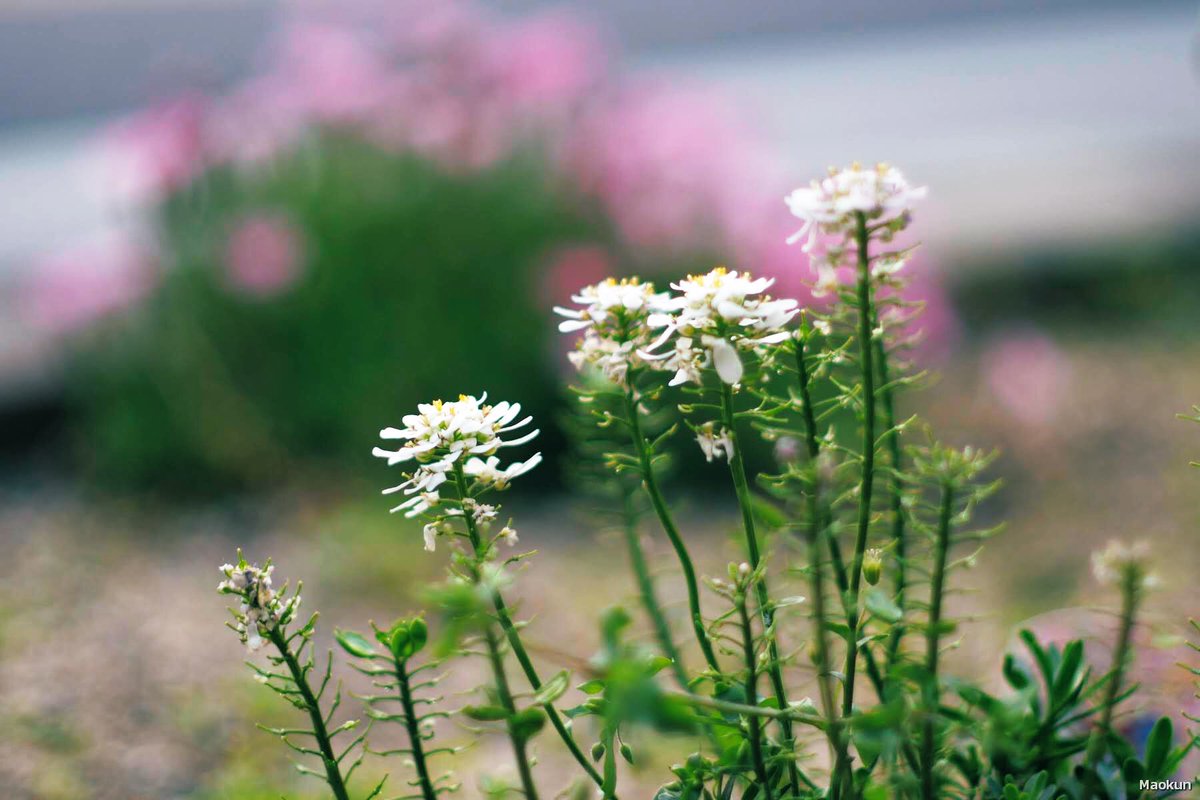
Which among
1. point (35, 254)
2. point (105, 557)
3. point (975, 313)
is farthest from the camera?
point (35, 254)

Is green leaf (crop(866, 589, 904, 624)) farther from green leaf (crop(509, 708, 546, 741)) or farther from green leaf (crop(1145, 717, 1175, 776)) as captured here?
green leaf (crop(1145, 717, 1175, 776))

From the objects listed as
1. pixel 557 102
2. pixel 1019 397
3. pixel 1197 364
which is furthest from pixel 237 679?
pixel 1197 364

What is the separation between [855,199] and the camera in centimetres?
83

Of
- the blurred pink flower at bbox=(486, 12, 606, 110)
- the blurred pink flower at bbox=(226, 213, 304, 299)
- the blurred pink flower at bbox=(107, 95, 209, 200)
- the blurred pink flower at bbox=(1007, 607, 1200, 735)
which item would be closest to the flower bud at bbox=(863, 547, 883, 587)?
the blurred pink flower at bbox=(1007, 607, 1200, 735)

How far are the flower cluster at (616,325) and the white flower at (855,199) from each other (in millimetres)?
143

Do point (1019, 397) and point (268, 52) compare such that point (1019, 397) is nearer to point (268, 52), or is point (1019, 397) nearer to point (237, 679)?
point (237, 679)

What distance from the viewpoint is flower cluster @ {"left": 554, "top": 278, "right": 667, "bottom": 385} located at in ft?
3.03

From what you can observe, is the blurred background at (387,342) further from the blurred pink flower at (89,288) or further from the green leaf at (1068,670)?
the green leaf at (1068,670)

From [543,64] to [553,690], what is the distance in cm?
299

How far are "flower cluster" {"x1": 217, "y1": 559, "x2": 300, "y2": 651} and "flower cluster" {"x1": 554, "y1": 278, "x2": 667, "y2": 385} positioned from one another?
0.97 ft

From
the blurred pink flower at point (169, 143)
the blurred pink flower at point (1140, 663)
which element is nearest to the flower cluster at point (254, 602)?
the blurred pink flower at point (1140, 663)

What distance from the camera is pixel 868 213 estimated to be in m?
0.84

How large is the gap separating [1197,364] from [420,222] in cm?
254

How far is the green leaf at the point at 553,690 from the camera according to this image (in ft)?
2.73
